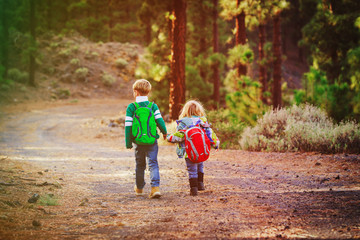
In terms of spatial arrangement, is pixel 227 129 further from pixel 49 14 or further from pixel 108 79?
pixel 49 14

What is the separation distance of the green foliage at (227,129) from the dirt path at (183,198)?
1715 millimetres

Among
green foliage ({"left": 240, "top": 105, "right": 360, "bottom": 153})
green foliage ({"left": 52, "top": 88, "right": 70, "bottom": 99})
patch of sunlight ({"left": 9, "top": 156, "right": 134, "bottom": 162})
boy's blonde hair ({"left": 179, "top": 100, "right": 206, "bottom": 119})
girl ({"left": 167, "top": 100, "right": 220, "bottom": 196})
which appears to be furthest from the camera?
green foliage ({"left": 52, "top": 88, "right": 70, "bottom": 99})

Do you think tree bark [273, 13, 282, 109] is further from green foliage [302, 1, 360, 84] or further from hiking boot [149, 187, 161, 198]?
hiking boot [149, 187, 161, 198]

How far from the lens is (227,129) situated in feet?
41.1

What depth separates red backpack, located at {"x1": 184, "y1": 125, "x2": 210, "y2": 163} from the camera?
5863mm

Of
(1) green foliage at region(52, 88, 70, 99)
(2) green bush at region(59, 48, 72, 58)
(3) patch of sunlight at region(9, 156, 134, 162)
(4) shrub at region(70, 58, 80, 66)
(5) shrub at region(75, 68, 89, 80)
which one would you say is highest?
(2) green bush at region(59, 48, 72, 58)

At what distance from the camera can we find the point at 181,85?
13.9m

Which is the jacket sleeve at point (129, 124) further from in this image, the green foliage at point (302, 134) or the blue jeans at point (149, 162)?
the green foliage at point (302, 134)

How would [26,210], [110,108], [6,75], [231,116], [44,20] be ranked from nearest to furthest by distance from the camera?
1. [26,210]
2. [231,116]
3. [110,108]
4. [6,75]
5. [44,20]

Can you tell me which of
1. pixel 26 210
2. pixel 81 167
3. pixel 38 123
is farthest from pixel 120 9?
pixel 26 210

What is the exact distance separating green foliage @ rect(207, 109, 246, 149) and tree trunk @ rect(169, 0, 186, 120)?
1.54m

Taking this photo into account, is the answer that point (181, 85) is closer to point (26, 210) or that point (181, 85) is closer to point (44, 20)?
point (26, 210)

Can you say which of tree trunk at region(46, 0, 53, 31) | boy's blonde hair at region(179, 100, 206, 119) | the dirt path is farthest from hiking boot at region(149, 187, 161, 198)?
tree trunk at region(46, 0, 53, 31)

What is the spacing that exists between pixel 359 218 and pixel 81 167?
20.7 ft
